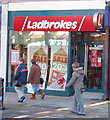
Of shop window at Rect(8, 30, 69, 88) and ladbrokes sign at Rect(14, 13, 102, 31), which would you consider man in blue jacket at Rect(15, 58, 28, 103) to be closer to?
shop window at Rect(8, 30, 69, 88)

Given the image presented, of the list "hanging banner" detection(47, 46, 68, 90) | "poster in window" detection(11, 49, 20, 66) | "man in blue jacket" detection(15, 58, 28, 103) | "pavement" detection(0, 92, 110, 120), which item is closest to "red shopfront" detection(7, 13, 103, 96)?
"hanging banner" detection(47, 46, 68, 90)

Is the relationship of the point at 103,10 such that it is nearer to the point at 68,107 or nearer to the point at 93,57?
the point at 93,57

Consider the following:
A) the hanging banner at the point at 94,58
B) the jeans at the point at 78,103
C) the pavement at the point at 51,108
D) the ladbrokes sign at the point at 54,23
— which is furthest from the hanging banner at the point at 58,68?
the jeans at the point at 78,103

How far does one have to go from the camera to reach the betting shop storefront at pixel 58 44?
1420cm

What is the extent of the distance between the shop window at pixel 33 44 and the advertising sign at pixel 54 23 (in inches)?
12.9

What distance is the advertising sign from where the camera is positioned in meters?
13.9

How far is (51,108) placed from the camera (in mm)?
11172

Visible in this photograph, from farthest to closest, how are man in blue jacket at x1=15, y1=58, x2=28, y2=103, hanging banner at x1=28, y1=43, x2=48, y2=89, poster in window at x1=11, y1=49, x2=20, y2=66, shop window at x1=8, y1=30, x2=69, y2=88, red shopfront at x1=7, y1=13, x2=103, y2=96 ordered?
poster in window at x1=11, y1=49, x2=20, y2=66, hanging banner at x1=28, y1=43, x2=48, y2=89, shop window at x1=8, y1=30, x2=69, y2=88, red shopfront at x1=7, y1=13, x2=103, y2=96, man in blue jacket at x1=15, y1=58, x2=28, y2=103

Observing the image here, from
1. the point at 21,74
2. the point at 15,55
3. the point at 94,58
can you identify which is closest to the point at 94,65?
the point at 94,58

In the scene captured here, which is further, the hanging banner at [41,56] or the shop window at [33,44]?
the hanging banner at [41,56]

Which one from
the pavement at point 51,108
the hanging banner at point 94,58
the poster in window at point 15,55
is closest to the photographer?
the pavement at point 51,108

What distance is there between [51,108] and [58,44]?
13.5ft

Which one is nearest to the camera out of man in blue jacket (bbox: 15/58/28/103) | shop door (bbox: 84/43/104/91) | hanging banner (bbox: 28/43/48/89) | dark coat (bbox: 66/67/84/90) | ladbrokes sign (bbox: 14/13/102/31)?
dark coat (bbox: 66/67/84/90)

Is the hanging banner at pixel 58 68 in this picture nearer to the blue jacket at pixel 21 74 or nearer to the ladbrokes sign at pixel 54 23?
the ladbrokes sign at pixel 54 23
